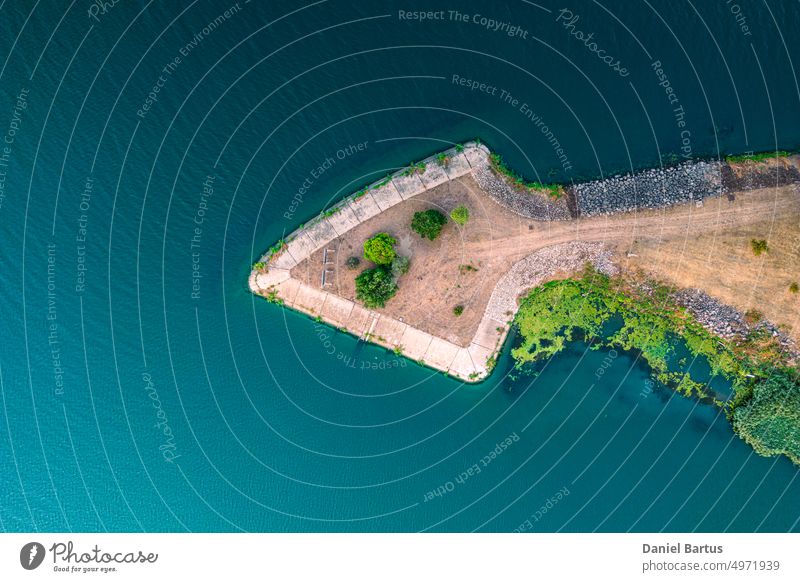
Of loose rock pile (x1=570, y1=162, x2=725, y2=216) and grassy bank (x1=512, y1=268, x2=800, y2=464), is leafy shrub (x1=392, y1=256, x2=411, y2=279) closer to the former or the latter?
grassy bank (x1=512, y1=268, x2=800, y2=464)

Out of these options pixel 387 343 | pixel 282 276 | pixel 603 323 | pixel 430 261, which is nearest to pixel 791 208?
pixel 603 323

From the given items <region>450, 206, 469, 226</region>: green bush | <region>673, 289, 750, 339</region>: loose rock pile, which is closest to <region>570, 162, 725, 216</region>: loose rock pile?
<region>673, 289, 750, 339</region>: loose rock pile

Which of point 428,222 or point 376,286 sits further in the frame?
point 376,286

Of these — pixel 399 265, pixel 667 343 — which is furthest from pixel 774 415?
pixel 399 265

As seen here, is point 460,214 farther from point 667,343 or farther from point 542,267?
point 667,343

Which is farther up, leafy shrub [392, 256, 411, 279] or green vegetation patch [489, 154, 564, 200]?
green vegetation patch [489, 154, 564, 200]

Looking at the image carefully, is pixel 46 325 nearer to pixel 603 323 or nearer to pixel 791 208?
pixel 603 323
